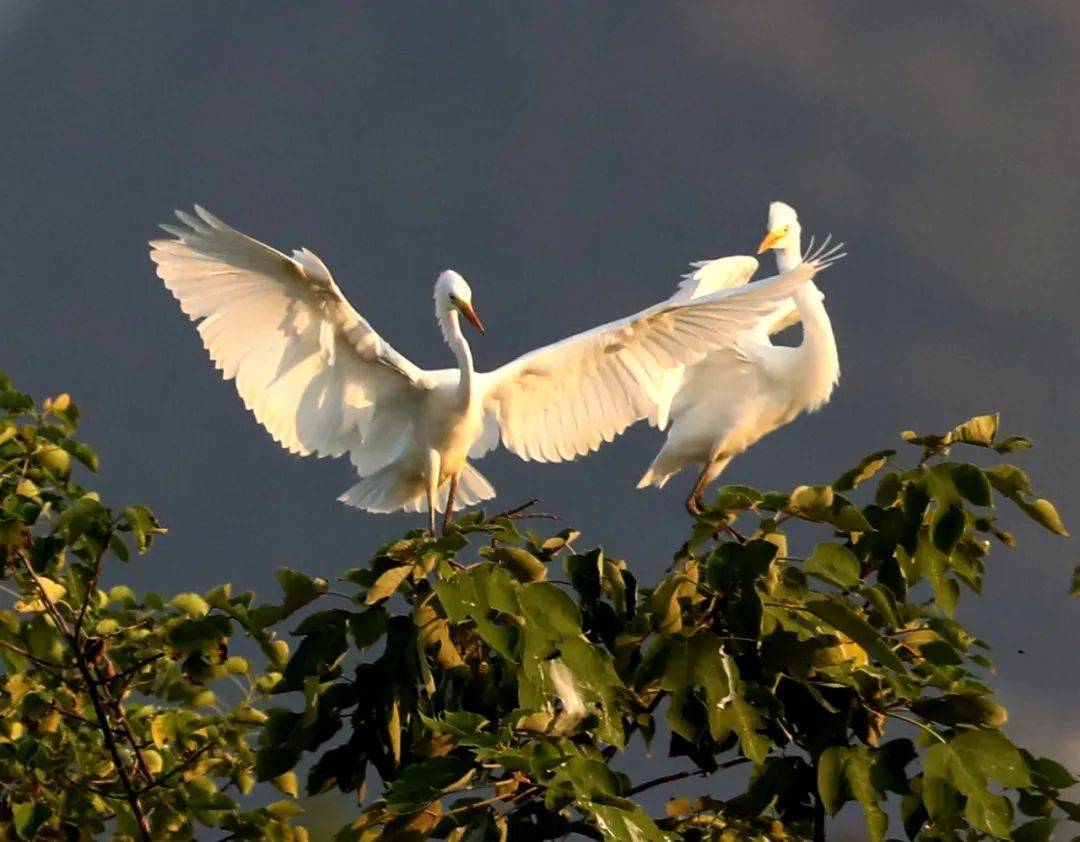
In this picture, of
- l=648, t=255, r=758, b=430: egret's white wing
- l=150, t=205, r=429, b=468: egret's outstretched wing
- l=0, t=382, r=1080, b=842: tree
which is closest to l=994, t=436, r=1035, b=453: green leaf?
l=0, t=382, r=1080, b=842: tree

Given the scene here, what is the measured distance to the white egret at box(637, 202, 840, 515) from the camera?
8.17 metres

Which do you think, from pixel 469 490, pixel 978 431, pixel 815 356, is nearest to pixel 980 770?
pixel 978 431

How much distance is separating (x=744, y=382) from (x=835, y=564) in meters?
5.18

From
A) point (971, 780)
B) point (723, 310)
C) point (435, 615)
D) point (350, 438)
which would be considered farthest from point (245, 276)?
point (971, 780)

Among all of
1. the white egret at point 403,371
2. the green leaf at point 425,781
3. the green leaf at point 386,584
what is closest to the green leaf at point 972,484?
the green leaf at point 386,584

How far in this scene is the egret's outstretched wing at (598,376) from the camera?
6.43m

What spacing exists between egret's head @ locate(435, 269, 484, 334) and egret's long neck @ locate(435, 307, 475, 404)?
31 mm

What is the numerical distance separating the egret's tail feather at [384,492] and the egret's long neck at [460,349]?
22.9 inches

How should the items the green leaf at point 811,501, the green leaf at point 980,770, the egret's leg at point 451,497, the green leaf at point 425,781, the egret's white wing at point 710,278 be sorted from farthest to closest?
the egret's white wing at point 710,278, the egret's leg at point 451,497, the green leaf at point 811,501, the green leaf at point 980,770, the green leaf at point 425,781

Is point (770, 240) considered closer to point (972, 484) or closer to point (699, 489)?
point (699, 489)

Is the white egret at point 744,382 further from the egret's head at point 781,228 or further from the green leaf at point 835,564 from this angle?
the green leaf at point 835,564

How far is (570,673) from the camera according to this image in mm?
2949

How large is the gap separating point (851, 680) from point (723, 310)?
10.5 ft

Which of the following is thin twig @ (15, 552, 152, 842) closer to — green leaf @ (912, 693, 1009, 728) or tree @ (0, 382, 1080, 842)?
tree @ (0, 382, 1080, 842)
